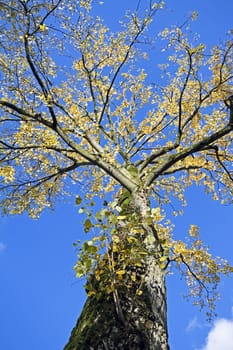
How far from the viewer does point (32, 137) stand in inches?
265

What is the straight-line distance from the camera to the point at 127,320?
3.41 meters

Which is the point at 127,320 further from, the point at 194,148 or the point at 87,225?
the point at 194,148

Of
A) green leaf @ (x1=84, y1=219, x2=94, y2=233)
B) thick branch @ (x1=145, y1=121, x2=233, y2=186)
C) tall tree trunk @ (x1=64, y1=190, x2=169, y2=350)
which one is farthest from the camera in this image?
thick branch @ (x1=145, y1=121, x2=233, y2=186)

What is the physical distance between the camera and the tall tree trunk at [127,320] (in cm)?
324

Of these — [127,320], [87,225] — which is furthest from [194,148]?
[127,320]

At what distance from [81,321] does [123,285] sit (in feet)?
1.77

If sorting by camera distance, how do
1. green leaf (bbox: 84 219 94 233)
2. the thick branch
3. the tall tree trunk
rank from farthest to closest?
1. the thick branch
2. green leaf (bbox: 84 219 94 233)
3. the tall tree trunk

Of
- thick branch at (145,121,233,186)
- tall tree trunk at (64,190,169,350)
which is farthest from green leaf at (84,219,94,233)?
thick branch at (145,121,233,186)

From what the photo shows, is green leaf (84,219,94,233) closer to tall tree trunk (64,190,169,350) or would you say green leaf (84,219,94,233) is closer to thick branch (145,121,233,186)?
tall tree trunk (64,190,169,350)

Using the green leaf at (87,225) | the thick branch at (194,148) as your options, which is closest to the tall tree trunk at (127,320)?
the green leaf at (87,225)

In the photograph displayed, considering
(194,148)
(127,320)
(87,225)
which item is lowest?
(127,320)

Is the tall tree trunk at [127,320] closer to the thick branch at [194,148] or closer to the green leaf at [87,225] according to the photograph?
the green leaf at [87,225]

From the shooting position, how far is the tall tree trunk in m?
3.24

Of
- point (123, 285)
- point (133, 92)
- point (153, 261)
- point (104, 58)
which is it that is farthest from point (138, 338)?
point (133, 92)
